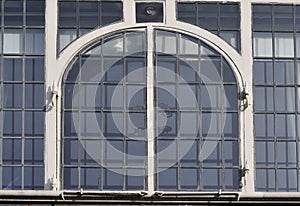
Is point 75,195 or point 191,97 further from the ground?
point 191,97

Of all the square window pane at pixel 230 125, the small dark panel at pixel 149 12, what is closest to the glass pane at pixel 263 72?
the square window pane at pixel 230 125

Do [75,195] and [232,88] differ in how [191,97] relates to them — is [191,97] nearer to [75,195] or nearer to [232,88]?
[232,88]

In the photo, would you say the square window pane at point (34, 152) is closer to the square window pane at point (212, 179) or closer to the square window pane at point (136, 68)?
the square window pane at point (136, 68)

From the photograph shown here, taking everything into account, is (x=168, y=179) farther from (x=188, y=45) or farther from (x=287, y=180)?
(x=188, y=45)

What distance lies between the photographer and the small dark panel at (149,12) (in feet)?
82.5

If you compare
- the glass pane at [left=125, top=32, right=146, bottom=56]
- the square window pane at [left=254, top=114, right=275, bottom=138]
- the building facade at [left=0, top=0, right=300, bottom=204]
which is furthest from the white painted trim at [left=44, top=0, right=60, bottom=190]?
the square window pane at [left=254, top=114, right=275, bottom=138]

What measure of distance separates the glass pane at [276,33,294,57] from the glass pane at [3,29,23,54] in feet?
16.5

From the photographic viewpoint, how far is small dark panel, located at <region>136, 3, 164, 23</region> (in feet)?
82.5

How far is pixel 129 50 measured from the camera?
2495 cm

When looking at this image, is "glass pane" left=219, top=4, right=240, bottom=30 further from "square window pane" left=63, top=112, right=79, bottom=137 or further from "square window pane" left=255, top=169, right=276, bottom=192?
"square window pane" left=63, top=112, right=79, bottom=137

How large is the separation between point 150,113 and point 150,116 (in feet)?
0.20

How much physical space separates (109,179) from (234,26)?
12.9 feet

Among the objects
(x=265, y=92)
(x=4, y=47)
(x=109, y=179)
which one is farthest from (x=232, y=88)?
(x=4, y=47)

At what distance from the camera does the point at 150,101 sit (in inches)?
973
